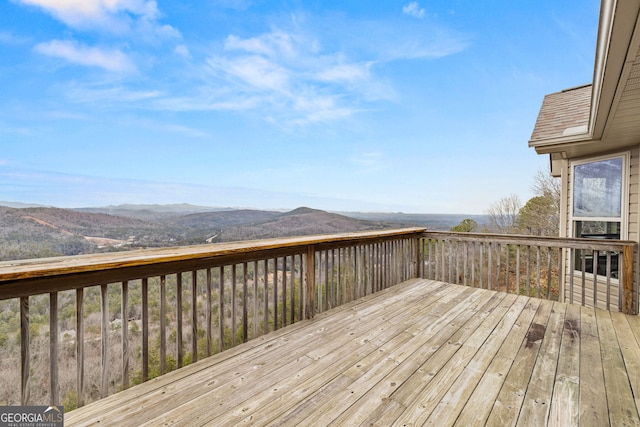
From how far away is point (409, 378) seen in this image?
179 centimetres

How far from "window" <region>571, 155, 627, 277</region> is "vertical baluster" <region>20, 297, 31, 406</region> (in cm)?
552

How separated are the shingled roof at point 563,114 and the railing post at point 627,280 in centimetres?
151

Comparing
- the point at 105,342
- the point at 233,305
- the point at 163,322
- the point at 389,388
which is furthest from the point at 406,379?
the point at 105,342

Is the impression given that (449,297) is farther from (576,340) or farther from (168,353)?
(168,353)

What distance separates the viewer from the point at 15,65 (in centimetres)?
360

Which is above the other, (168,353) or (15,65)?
(15,65)

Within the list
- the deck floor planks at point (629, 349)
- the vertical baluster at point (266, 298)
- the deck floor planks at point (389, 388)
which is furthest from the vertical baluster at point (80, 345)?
the deck floor planks at point (629, 349)

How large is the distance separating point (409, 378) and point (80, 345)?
2043 millimetres

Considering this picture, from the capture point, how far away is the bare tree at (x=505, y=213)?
459 inches

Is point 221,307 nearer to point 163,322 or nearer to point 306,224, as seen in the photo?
point 163,322

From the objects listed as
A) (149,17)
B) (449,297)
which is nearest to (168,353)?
(449,297)

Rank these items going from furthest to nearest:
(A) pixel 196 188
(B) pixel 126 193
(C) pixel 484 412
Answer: (A) pixel 196 188
(B) pixel 126 193
(C) pixel 484 412

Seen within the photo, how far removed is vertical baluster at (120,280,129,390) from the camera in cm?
173

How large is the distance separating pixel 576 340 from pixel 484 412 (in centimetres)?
163
